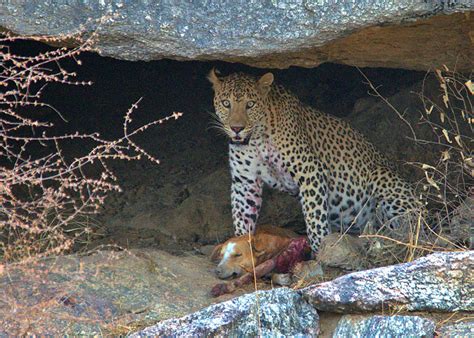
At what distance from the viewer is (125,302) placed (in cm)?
696

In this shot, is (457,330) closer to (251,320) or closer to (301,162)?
(251,320)

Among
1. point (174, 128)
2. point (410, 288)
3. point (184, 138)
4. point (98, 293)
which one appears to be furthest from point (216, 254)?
point (174, 128)

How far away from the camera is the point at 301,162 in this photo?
29.4 ft

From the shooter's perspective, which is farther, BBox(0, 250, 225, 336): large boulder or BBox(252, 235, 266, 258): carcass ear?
BBox(252, 235, 266, 258): carcass ear

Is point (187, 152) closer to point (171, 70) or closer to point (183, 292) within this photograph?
point (171, 70)

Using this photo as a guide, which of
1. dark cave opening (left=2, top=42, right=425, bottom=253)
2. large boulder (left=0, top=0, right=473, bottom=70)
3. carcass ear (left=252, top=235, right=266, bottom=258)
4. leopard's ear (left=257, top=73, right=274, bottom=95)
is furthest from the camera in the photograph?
dark cave opening (left=2, top=42, right=425, bottom=253)

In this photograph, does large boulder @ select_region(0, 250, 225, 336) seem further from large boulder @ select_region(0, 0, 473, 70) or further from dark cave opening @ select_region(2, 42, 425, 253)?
large boulder @ select_region(0, 0, 473, 70)

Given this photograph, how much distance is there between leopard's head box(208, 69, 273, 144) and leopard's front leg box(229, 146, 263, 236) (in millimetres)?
362

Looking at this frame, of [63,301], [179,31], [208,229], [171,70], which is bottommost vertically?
[208,229]

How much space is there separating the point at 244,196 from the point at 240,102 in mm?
972

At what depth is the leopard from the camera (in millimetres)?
8938

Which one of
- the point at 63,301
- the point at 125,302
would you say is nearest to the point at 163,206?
the point at 125,302

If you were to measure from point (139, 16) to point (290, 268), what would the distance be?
261 centimetres

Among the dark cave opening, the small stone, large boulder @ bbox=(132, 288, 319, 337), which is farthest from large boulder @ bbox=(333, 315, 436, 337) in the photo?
the dark cave opening
